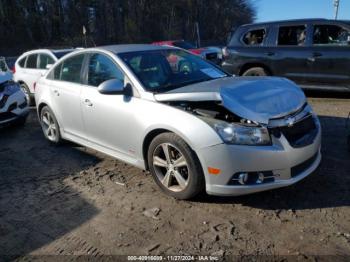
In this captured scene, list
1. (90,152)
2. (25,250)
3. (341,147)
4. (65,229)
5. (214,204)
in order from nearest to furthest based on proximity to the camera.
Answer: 1. (25,250)
2. (65,229)
3. (214,204)
4. (341,147)
5. (90,152)

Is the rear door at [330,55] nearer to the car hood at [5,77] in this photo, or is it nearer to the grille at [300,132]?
the grille at [300,132]

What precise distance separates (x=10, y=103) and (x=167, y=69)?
148 inches

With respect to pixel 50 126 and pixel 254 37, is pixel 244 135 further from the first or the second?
pixel 254 37

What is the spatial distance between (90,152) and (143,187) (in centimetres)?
164

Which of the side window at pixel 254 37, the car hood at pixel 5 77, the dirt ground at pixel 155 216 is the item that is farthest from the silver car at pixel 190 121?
the side window at pixel 254 37

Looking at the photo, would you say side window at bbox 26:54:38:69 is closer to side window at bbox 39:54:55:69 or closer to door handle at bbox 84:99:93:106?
side window at bbox 39:54:55:69

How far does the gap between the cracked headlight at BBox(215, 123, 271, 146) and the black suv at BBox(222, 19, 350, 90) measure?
5.19 meters

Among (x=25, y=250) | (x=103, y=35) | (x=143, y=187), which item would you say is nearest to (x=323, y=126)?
(x=143, y=187)

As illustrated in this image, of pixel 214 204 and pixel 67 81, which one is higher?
pixel 67 81

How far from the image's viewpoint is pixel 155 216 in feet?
12.1

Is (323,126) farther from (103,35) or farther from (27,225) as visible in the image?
(103,35)

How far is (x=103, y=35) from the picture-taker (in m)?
38.6

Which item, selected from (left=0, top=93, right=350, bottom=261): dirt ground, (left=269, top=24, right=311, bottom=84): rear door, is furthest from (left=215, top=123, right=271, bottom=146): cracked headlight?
(left=269, top=24, right=311, bottom=84): rear door

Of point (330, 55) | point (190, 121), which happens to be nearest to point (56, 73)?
point (190, 121)
